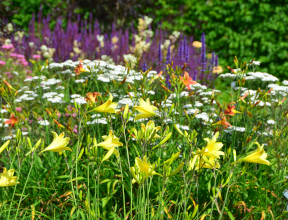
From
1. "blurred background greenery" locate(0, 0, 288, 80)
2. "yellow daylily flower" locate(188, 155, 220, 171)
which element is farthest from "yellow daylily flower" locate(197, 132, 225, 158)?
"blurred background greenery" locate(0, 0, 288, 80)

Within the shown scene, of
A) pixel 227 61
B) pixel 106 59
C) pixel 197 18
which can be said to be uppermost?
pixel 197 18

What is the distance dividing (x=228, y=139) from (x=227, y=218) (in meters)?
0.90

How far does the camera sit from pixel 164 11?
8.05 m

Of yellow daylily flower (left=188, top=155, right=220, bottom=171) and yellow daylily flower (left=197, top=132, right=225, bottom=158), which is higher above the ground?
yellow daylily flower (left=197, top=132, right=225, bottom=158)

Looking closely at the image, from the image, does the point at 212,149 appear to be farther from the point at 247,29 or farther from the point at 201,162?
the point at 247,29

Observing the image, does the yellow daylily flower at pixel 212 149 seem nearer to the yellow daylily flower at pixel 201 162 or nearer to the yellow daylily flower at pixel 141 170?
the yellow daylily flower at pixel 201 162

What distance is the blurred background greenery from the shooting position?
687 centimetres

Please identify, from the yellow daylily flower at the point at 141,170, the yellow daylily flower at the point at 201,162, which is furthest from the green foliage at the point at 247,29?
the yellow daylily flower at the point at 141,170

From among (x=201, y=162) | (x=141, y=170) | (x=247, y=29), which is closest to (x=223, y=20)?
(x=247, y=29)

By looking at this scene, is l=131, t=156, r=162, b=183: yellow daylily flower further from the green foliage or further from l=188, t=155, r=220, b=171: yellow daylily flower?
the green foliage

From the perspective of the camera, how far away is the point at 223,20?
289 inches

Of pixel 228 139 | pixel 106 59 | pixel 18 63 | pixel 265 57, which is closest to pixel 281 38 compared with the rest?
pixel 265 57

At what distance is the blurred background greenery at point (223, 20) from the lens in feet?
22.5

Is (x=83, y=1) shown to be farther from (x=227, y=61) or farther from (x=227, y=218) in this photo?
(x=227, y=218)
